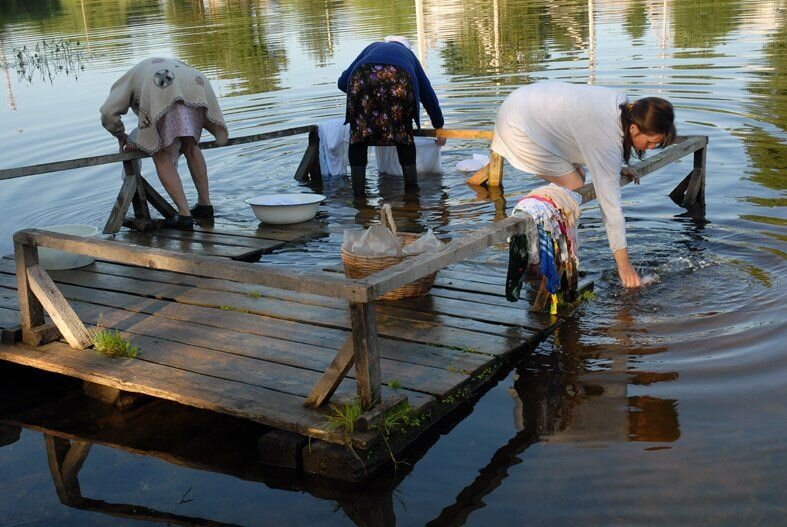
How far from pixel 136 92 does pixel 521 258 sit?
376 centimetres

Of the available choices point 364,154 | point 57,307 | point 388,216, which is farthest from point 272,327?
point 364,154

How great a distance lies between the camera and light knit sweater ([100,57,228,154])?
7340mm

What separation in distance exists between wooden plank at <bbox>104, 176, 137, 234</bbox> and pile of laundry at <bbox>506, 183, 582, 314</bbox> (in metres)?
3.79

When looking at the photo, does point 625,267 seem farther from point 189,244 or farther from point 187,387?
point 189,244

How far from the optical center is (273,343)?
16.6 ft

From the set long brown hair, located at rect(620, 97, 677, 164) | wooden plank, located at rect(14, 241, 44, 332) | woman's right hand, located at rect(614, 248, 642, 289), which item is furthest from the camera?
woman's right hand, located at rect(614, 248, 642, 289)

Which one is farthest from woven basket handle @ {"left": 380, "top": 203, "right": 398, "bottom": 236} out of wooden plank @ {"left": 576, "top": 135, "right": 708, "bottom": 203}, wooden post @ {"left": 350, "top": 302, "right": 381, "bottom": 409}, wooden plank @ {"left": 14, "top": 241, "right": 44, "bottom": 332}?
wooden plank @ {"left": 14, "top": 241, "right": 44, "bottom": 332}

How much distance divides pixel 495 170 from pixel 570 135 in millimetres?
3911

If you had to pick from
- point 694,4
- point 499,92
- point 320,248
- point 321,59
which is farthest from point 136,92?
point 694,4

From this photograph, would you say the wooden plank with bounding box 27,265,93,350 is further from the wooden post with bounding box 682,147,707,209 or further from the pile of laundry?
the wooden post with bounding box 682,147,707,209

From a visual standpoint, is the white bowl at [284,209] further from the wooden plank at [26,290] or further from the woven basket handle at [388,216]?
the wooden plank at [26,290]

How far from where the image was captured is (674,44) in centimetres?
1814

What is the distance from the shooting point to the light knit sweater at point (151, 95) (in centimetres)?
734

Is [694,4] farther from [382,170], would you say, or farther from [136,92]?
[136,92]
